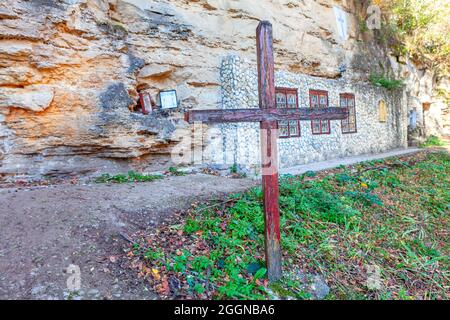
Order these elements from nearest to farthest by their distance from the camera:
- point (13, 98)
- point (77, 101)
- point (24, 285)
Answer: point (24, 285) → point (13, 98) → point (77, 101)

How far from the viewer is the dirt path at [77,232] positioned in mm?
3410

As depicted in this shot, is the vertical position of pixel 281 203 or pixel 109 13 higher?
pixel 109 13

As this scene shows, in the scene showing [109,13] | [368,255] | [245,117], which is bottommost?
[368,255]

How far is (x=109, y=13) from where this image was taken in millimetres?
8359

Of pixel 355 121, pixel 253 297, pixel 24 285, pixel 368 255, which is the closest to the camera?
pixel 24 285

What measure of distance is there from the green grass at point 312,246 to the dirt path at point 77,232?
38 centimetres

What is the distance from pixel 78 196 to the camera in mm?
5492

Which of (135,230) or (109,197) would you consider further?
(109,197)

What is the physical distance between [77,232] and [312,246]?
3.58 meters

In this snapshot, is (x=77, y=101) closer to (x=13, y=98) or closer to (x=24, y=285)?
(x=13, y=98)

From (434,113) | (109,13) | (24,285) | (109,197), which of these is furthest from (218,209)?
(434,113)

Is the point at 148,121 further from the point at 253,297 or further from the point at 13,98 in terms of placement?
the point at 253,297

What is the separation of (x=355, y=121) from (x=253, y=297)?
13.0 meters

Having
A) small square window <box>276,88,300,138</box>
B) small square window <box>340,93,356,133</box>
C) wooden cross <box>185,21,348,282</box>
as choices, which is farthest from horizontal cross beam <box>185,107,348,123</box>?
small square window <box>340,93,356,133</box>
